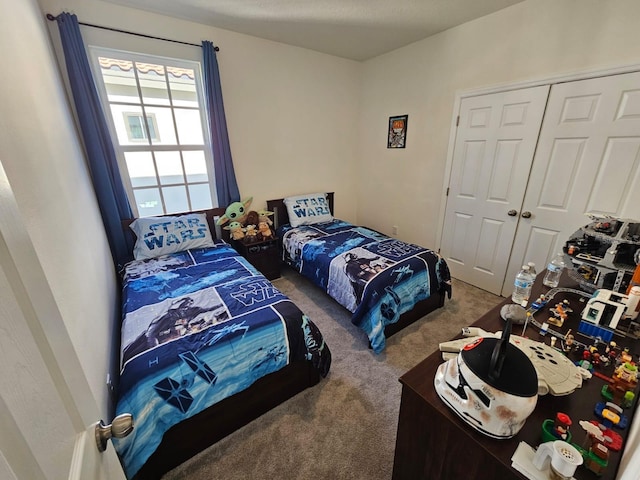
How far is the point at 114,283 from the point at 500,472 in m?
2.65

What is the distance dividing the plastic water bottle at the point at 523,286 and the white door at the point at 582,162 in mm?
1383

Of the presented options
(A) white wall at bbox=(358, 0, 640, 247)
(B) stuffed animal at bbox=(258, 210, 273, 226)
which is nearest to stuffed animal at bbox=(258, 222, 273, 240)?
(B) stuffed animal at bbox=(258, 210, 273, 226)

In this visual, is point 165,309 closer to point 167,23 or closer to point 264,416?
point 264,416

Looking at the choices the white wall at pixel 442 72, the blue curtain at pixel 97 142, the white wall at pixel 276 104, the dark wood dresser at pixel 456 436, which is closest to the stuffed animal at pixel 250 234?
the white wall at pixel 276 104

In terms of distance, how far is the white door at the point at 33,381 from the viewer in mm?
341

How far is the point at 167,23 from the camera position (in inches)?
94.9

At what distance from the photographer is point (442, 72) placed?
280 centimetres

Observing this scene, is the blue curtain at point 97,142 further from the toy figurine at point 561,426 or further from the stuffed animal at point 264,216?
the toy figurine at point 561,426

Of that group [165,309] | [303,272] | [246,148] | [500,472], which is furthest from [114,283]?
[500,472]

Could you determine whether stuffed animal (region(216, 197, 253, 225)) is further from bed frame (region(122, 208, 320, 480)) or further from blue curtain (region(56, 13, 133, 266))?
bed frame (region(122, 208, 320, 480))

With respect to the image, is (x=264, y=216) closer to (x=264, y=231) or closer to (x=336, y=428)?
(x=264, y=231)

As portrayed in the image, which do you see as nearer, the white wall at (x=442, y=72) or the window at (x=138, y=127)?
the white wall at (x=442, y=72)

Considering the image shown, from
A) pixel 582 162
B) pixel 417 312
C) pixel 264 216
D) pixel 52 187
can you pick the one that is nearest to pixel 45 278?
pixel 52 187

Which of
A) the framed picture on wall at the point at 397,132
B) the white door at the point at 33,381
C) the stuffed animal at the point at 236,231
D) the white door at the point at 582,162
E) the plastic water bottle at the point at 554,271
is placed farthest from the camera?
the framed picture on wall at the point at 397,132
